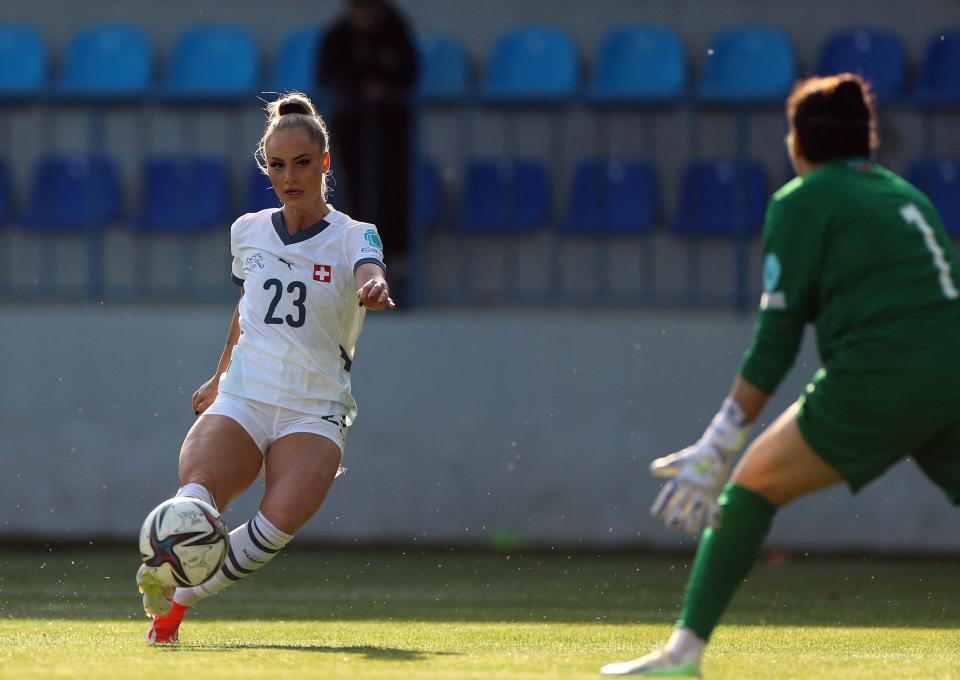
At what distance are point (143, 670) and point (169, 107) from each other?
24.4ft

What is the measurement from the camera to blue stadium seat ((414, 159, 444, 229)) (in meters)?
11.4

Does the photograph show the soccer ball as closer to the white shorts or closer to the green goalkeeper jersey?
the white shorts

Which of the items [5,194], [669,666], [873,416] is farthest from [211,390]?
[5,194]

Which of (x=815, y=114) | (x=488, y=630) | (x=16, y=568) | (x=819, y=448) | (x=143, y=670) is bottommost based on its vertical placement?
(x=16, y=568)

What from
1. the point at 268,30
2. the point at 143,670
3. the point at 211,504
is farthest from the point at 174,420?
the point at 143,670

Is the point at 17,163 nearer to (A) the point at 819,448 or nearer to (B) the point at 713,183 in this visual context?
(B) the point at 713,183

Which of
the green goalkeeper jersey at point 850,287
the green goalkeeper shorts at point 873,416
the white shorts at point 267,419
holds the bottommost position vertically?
the white shorts at point 267,419

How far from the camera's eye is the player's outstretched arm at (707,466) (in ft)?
15.4

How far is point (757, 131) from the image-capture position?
38.2ft

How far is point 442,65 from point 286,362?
659cm

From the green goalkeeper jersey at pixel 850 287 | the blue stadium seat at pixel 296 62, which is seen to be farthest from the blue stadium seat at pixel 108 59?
the green goalkeeper jersey at pixel 850 287

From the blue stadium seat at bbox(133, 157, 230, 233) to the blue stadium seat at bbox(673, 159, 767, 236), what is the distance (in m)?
3.16

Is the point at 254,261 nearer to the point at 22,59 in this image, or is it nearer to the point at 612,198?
the point at 612,198

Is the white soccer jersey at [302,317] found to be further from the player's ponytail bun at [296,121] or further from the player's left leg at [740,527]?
the player's left leg at [740,527]
